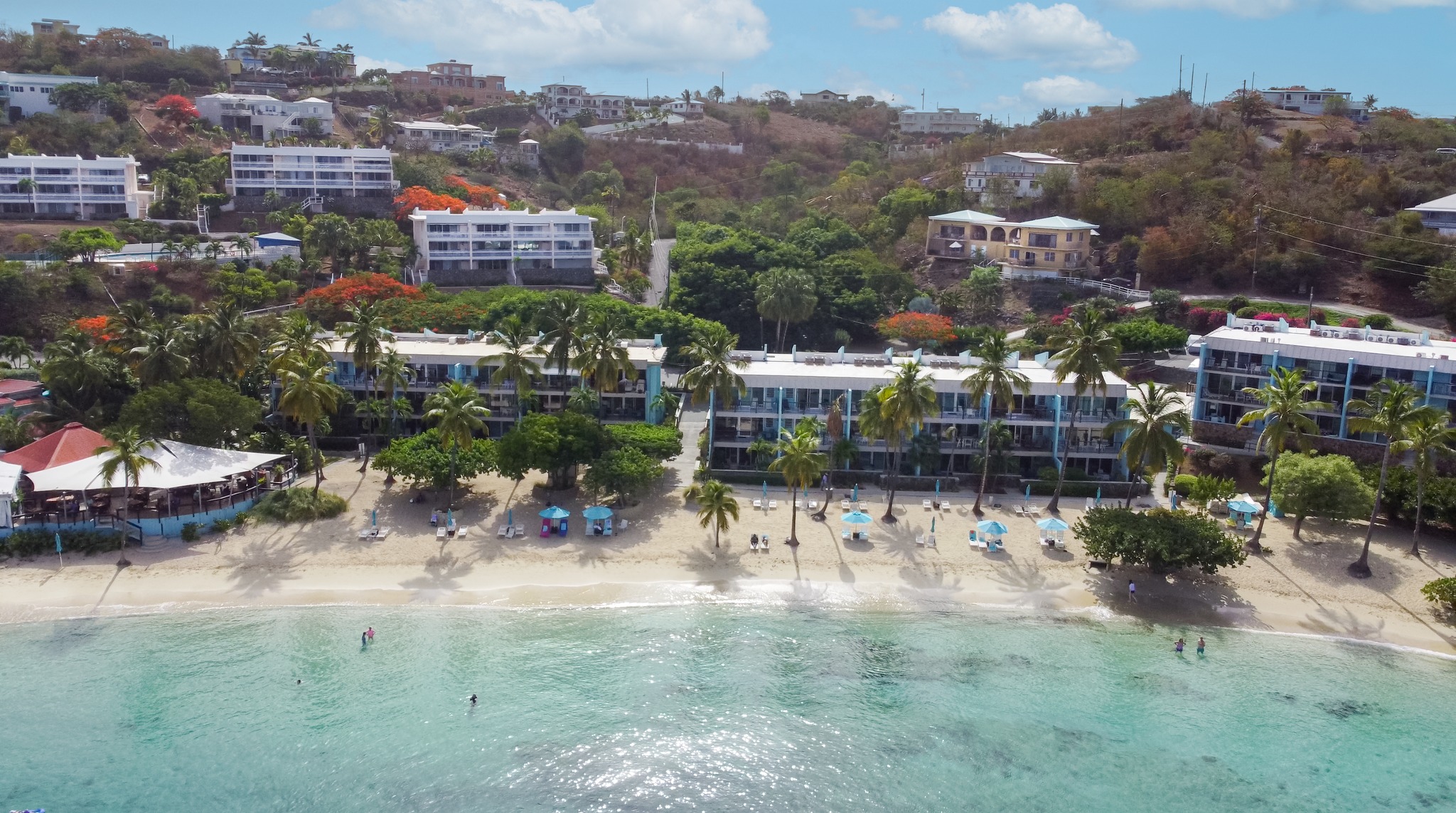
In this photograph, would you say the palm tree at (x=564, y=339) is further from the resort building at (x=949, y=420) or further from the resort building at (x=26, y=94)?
the resort building at (x=26, y=94)

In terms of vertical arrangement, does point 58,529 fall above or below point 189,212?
below

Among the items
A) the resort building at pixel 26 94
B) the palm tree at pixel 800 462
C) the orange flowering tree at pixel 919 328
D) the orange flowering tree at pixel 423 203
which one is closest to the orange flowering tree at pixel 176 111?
the resort building at pixel 26 94

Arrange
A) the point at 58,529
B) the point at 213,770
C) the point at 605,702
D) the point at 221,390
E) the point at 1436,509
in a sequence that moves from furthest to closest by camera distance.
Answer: the point at 221,390 → the point at 1436,509 → the point at 58,529 → the point at 605,702 → the point at 213,770

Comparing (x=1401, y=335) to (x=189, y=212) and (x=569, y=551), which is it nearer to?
(x=569, y=551)

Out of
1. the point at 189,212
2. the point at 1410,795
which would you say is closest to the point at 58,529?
the point at 1410,795

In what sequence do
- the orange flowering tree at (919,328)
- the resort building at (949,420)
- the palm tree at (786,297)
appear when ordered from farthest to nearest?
the palm tree at (786,297), the orange flowering tree at (919,328), the resort building at (949,420)

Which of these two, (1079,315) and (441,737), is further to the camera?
(1079,315)

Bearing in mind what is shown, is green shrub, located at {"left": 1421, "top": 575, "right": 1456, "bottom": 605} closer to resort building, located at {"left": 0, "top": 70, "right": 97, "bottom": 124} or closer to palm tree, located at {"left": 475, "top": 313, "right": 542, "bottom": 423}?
palm tree, located at {"left": 475, "top": 313, "right": 542, "bottom": 423}
